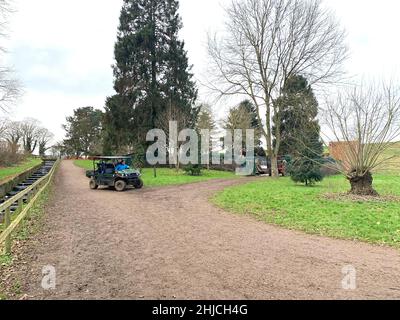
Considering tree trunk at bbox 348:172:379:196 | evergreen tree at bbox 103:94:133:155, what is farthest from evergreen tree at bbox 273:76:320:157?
evergreen tree at bbox 103:94:133:155

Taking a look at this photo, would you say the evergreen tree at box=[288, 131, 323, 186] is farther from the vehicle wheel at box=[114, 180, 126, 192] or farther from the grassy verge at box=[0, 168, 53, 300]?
the grassy verge at box=[0, 168, 53, 300]

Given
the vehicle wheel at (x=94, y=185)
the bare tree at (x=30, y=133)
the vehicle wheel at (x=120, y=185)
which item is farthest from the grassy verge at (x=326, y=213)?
the bare tree at (x=30, y=133)

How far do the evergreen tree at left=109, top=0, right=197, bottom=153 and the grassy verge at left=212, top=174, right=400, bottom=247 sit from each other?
72.1 feet

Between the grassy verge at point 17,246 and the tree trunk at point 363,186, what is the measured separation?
1120 centimetres

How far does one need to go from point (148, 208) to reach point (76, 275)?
6.31 meters

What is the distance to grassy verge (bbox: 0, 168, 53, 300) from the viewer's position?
4.15 m

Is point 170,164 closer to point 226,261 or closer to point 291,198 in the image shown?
point 291,198

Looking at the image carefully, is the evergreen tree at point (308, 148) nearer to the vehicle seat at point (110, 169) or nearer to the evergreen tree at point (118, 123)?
the vehicle seat at point (110, 169)

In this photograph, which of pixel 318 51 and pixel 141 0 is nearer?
pixel 318 51

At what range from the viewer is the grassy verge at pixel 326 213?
7352 mm

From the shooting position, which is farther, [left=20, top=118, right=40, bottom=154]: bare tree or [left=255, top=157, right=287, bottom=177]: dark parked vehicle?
[left=20, top=118, right=40, bottom=154]: bare tree

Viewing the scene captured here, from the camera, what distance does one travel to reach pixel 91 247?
623 cm

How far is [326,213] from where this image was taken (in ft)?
30.3

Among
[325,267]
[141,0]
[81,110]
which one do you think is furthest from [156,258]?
[81,110]
